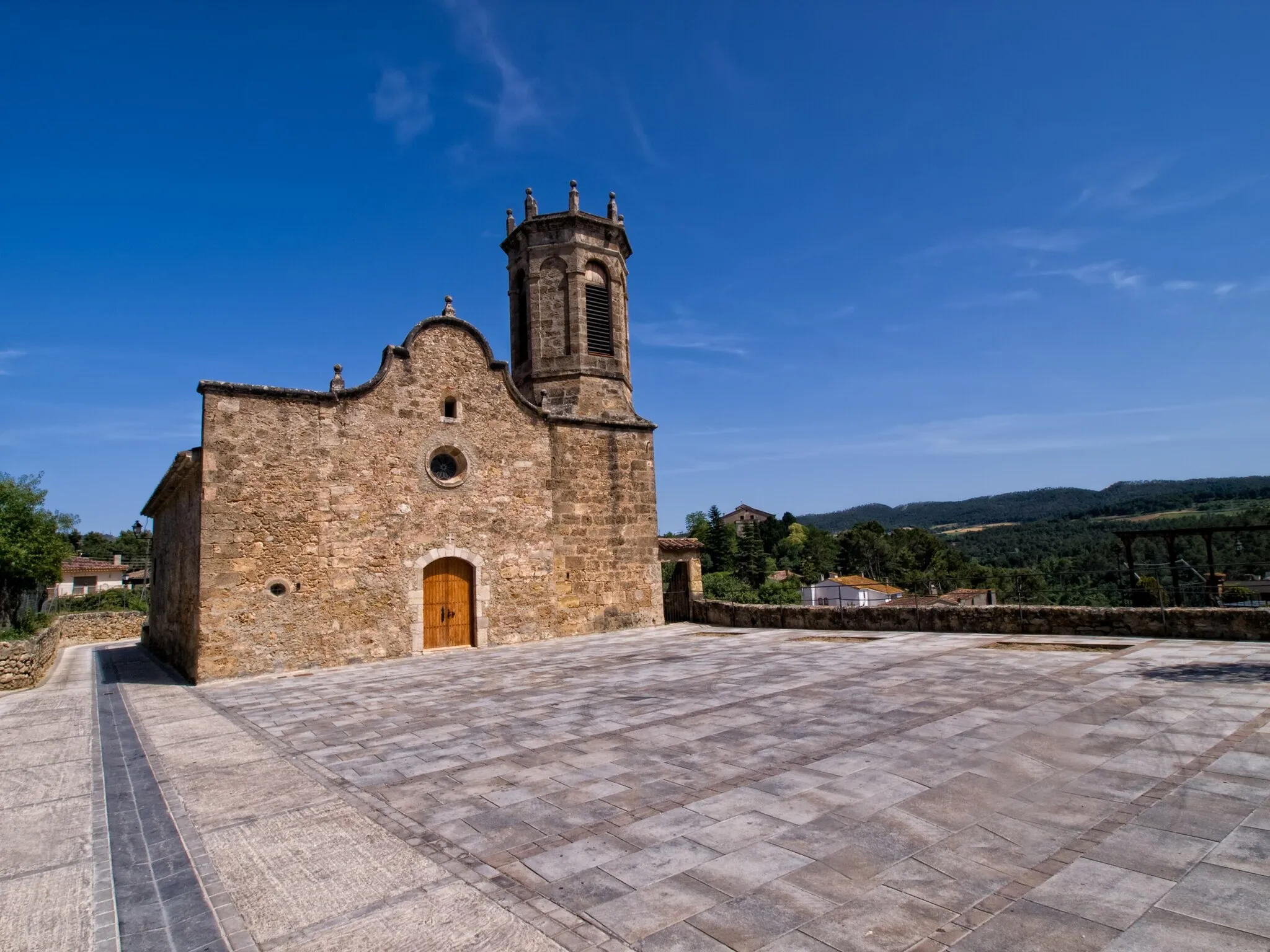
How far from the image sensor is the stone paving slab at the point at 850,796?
3178mm

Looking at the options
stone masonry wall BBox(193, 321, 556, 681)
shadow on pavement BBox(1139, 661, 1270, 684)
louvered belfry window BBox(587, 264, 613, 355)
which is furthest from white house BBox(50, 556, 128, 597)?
shadow on pavement BBox(1139, 661, 1270, 684)

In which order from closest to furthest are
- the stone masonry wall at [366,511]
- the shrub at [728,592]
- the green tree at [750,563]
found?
the stone masonry wall at [366,511], the shrub at [728,592], the green tree at [750,563]

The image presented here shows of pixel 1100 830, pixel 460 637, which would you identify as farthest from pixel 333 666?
pixel 1100 830

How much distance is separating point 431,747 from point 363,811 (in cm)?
169

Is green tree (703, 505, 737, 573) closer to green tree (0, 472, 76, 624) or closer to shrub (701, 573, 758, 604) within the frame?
shrub (701, 573, 758, 604)

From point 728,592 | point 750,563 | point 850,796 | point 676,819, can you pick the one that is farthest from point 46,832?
point 750,563

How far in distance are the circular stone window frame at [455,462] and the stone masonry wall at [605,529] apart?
2265 mm

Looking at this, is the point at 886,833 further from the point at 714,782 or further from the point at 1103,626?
the point at 1103,626

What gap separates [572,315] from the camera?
1808 cm

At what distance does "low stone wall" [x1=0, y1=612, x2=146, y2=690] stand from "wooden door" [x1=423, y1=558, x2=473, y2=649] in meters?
6.77

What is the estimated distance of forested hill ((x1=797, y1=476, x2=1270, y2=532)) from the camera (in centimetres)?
10119

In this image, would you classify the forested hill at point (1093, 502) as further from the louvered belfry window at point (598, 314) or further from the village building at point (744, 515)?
the louvered belfry window at point (598, 314)

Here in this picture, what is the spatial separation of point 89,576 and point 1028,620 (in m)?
57.8

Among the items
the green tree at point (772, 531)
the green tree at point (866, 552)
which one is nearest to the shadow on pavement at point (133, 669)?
the green tree at point (866, 552)
